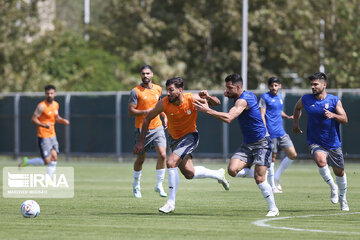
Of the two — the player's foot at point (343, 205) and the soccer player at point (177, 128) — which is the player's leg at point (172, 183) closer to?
the soccer player at point (177, 128)

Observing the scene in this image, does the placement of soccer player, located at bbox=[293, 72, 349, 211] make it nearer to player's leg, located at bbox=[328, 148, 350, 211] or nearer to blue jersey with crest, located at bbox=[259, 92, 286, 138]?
player's leg, located at bbox=[328, 148, 350, 211]

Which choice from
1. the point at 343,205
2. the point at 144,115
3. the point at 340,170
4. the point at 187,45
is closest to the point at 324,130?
the point at 340,170

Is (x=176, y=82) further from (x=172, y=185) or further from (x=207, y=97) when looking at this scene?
(x=172, y=185)

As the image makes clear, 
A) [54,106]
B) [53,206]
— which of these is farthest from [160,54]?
[53,206]

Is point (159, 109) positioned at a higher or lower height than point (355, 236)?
higher

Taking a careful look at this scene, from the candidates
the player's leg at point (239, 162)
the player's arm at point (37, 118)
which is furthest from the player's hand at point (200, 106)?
the player's arm at point (37, 118)

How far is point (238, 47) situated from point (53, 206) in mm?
31656

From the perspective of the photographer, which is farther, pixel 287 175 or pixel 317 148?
pixel 287 175

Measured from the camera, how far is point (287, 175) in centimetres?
2505

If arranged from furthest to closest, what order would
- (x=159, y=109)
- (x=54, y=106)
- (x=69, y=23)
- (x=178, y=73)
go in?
(x=69, y=23)
(x=178, y=73)
(x=54, y=106)
(x=159, y=109)

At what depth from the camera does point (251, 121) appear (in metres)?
13.0

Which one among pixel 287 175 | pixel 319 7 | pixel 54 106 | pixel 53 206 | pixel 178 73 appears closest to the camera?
pixel 53 206

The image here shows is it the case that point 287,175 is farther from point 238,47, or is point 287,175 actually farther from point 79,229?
point 238,47

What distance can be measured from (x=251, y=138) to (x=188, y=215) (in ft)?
4.82
